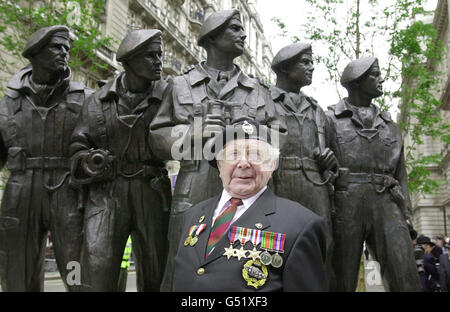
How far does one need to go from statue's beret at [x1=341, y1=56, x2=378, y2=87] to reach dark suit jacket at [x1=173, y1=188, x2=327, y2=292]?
3.06 m

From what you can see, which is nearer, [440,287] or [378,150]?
[378,150]

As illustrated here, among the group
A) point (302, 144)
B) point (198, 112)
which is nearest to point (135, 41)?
point (198, 112)

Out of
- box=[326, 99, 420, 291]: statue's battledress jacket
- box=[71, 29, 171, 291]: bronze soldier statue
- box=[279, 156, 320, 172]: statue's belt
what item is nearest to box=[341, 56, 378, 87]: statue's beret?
box=[326, 99, 420, 291]: statue's battledress jacket

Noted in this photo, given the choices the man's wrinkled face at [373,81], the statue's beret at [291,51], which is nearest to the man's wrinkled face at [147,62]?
the statue's beret at [291,51]

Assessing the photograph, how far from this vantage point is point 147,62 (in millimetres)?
4062

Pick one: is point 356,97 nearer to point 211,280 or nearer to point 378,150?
point 378,150

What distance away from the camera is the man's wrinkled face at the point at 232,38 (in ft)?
13.6

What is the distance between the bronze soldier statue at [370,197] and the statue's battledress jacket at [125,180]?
1.77 metres

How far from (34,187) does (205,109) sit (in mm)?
1635

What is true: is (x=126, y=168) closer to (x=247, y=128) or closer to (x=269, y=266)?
(x=247, y=128)

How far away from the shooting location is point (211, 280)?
2148 millimetres
